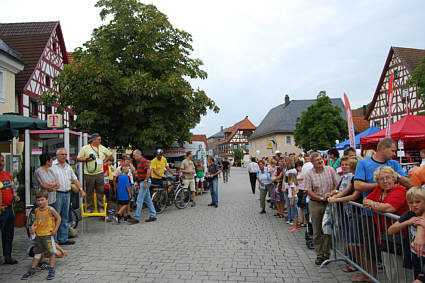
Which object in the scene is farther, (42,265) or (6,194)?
(6,194)

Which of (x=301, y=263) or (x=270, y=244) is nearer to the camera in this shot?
(x=301, y=263)

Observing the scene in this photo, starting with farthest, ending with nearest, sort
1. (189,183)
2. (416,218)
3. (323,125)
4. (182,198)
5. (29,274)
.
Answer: (323,125), (189,183), (182,198), (29,274), (416,218)

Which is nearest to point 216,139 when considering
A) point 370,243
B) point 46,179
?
point 46,179

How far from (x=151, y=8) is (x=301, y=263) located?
12.3 meters

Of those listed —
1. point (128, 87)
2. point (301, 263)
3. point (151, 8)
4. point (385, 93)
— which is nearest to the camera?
point (301, 263)

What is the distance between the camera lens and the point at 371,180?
449cm

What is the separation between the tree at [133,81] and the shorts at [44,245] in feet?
25.0

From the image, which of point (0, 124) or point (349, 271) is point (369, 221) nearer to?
point (349, 271)

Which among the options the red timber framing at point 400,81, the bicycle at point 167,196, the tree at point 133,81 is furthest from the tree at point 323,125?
the bicycle at point 167,196

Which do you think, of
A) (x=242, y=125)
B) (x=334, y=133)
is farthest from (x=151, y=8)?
(x=242, y=125)

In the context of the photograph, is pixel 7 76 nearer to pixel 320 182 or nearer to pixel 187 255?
pixel 187 255

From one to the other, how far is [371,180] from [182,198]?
25.9ft

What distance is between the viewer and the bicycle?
10742 mm

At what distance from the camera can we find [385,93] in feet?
132
